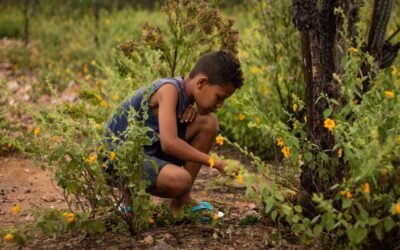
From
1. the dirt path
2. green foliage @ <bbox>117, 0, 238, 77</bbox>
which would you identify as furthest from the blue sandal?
green foliage @ <bbox>117, 0, 238, 77</bbox>

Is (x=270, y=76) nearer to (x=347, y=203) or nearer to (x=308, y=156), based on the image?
(x=308, y=156)

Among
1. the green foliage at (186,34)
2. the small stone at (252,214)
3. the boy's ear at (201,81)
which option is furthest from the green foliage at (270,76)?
the boy's ear at (201,81)

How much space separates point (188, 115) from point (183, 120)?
0.04 m

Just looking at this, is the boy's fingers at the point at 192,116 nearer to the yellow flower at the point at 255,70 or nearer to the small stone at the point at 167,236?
the small stone at the point at 167,236

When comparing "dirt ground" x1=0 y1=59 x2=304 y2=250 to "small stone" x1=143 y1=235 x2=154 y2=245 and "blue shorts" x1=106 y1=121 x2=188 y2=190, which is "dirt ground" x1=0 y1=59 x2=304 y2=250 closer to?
"small stone" x1=143 y1=235 x2=154 y2=245

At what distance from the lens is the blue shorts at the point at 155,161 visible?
297cm

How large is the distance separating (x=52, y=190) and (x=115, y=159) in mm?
1668

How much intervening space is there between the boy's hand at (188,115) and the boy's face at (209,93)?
60mm

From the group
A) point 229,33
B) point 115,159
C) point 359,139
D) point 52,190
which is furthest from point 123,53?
point 359,139

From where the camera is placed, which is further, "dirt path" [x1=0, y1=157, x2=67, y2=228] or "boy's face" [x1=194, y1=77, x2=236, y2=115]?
"dirt path" [x1=0, y1=157, x2=67, y2=228]

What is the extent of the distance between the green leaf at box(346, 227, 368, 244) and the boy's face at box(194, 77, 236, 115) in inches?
43.5

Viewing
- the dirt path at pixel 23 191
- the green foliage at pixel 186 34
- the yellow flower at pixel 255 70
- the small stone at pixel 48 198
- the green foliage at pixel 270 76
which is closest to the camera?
the dirt path at pixel 23 191

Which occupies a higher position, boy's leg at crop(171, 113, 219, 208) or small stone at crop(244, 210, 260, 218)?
boy's leg at crop(171, 113, 219, 208)

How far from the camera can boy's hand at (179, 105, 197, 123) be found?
325cm
